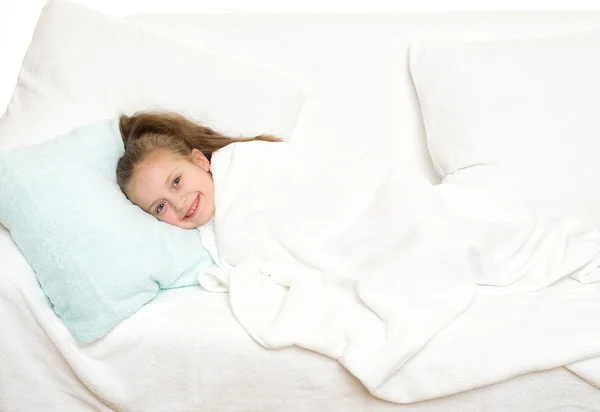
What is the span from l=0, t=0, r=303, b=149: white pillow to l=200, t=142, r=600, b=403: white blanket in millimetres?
170

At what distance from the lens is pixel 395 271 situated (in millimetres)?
1297

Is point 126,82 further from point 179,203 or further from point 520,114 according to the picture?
point 520,114

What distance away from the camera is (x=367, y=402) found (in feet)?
4.06

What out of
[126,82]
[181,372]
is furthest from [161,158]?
[181,372]

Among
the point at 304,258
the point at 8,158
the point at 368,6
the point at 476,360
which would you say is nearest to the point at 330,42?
the point at 368,6

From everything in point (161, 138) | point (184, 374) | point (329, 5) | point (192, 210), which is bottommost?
point (184, 374)

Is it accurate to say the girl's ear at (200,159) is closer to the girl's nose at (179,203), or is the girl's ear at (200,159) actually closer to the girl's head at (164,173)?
the girl's head at (164,173)

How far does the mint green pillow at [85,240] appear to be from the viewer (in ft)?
4.23

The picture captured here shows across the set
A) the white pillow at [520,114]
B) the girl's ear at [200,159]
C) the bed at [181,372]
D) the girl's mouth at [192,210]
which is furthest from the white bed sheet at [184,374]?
the white pillow at [520,114]

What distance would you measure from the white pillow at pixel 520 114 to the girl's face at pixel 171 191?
58cm

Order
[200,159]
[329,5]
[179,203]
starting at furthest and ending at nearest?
[329,5] < [200,159] < [179,203]

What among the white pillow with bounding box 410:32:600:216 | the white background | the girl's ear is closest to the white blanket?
the girl's ear

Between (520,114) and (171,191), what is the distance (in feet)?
2.68

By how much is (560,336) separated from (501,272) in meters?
0.21
